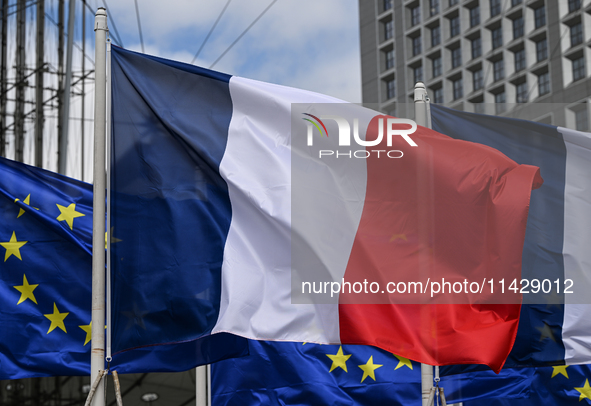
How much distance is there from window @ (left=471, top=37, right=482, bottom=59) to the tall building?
86 mm

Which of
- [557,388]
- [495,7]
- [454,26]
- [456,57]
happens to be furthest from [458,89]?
[557,388]

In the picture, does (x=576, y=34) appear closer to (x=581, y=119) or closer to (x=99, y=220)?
(x=581, y=119)

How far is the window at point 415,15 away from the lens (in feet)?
258

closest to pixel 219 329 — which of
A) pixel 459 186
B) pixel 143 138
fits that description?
pixel 143 138

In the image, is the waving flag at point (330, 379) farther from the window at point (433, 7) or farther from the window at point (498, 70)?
the window at point (433, 7)

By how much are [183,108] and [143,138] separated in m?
0.48

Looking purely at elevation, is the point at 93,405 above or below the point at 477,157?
below

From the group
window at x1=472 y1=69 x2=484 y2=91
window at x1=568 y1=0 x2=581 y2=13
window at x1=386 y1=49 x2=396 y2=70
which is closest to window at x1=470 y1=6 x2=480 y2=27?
window at x1=472 y1=69 x2=484 y2=91

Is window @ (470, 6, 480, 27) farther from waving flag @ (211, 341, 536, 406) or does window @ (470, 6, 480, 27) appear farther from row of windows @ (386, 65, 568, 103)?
waving flag @ (211, 341, 536, 406)

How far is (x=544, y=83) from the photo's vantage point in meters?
66.1

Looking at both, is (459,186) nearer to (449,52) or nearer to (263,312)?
(263,312)

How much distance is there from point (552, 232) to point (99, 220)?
449 cm

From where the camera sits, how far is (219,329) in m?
7.14

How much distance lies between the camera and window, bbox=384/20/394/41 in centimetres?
8119
